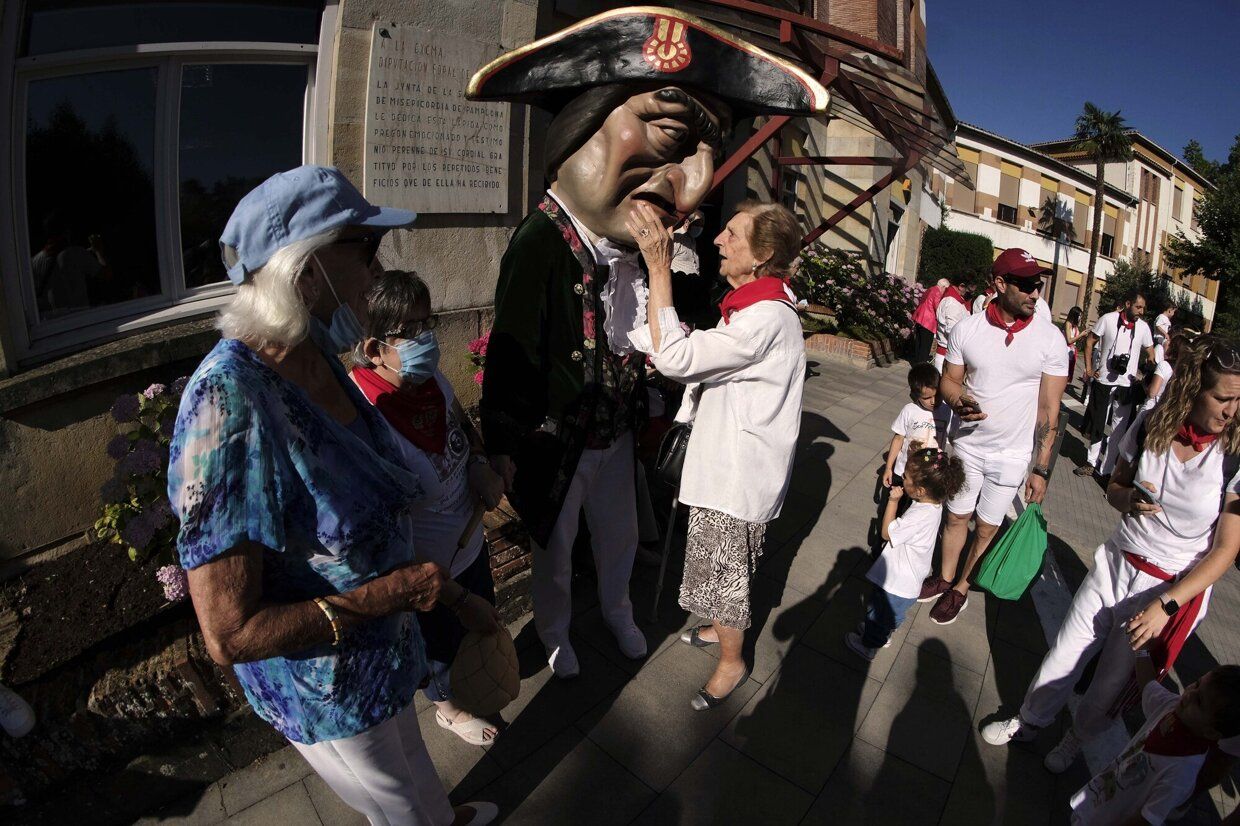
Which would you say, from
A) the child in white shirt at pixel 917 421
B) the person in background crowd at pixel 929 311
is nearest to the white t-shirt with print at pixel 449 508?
the child in white shirt at pixel 917 421

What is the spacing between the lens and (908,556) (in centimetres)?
278

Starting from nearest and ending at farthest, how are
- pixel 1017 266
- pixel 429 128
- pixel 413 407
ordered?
pixel 413 407, pixel 1017 266, pixel 429 128

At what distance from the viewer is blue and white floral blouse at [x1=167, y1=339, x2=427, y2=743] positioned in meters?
1.09

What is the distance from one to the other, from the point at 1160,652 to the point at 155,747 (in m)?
3.37

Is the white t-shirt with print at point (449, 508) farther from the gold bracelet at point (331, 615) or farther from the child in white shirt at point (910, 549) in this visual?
the child in white shirt at point (910, 549)

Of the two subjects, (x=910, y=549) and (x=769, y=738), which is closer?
(x=769, y=738)

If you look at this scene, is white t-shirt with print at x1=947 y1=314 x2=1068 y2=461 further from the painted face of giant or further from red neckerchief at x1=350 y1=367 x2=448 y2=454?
red neckerchief at x1=350 y1=367 x2=448 y2=454

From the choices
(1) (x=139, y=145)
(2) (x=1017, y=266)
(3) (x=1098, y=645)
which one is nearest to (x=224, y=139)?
(1) (x=139, y=145)

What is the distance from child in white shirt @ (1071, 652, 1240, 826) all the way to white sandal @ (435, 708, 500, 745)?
2011 millimetres

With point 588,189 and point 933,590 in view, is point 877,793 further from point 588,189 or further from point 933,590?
point 588,189

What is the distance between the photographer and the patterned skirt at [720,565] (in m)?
2.47

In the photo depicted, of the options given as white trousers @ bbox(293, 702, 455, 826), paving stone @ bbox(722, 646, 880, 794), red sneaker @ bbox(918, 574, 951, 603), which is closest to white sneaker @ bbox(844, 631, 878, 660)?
paving stone @ bbox(722, 646, 880, 794)

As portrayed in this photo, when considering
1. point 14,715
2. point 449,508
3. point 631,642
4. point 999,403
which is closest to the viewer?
point 14,715

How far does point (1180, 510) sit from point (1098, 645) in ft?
1.89
